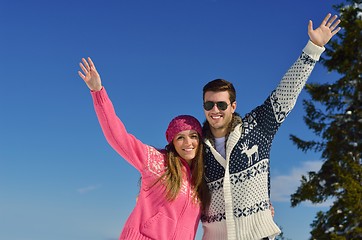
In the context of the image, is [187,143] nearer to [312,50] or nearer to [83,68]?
[83,68]

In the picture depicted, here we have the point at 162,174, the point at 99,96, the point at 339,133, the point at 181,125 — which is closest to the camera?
the point at 99,96

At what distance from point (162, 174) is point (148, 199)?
23cm

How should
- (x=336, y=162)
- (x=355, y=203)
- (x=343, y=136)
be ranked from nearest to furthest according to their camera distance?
1. (x=355, y=203)
2. (x=336, y=162)
3. (x=343, y=136)

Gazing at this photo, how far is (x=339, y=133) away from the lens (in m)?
16.8

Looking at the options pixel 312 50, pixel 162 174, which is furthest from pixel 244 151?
pixel 312 50

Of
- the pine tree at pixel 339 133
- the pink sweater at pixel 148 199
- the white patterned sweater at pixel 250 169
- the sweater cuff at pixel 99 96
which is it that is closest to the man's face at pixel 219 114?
the white patterned sweater at pixel 250 169

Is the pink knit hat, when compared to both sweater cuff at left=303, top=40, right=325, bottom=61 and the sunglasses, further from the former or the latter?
sweater cuff at left=303, top=40, right=325, bottom=61

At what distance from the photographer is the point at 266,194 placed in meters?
4.64

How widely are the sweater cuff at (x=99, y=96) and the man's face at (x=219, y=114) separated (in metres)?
0.88

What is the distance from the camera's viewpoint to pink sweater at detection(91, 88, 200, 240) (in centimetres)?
443

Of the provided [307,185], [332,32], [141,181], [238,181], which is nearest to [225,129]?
[238,181]

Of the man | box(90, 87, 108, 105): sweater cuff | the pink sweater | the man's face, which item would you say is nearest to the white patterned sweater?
the man

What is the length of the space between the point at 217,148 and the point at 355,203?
10.7 metres

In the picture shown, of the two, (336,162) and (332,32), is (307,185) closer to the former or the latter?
(336,162)
